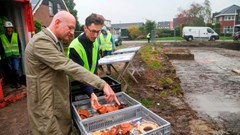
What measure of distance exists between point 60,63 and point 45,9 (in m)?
23.2

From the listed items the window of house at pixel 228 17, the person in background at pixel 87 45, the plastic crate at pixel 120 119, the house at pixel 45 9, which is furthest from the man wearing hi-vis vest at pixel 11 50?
the window of house at pixel 228 17

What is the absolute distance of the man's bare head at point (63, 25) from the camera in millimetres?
1861

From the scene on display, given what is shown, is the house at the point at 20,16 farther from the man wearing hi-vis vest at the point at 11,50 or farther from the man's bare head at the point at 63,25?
the man's bare head at the point at 63,25

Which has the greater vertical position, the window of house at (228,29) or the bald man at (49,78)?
the window of house at (228,29)

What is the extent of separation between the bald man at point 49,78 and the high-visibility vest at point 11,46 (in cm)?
497

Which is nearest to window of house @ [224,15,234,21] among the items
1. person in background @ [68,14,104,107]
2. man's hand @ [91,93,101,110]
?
person in background @ [68,14,104,107]

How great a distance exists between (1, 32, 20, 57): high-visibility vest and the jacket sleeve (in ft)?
16.9

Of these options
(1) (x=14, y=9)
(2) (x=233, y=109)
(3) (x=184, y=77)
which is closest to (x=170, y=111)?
(2) (x=233, y=109)

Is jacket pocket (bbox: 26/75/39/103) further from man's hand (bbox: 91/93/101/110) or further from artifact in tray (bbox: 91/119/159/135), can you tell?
artifact in tray (bbox: 91/119/159/135)

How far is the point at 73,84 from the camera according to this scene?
2699 millimetres

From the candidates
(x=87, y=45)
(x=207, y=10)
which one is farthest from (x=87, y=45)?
(x=207, y=10)

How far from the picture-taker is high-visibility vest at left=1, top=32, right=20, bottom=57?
A: 6.10 meters

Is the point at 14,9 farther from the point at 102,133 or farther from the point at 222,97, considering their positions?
the point at 222,97

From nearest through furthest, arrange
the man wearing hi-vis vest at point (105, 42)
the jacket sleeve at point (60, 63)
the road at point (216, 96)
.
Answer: the jacket sleeve at point (60, 63), the road at point (216, 96), the man wearing hi-vis vest at point (105, 42)
